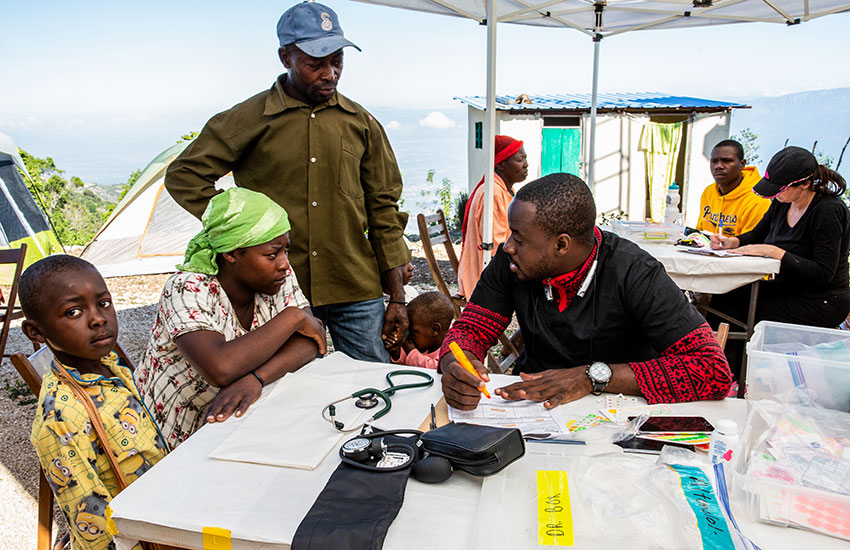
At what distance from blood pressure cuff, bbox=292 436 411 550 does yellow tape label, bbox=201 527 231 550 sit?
0.51 feet

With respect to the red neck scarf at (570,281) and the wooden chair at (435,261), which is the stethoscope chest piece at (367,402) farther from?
the wooden chair at (435,261)

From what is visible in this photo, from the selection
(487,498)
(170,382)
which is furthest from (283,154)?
(487,498)

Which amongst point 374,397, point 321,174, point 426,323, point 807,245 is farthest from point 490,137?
point 374,397

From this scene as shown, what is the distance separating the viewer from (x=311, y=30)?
7.75 ft

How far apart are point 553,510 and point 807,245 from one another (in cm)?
356

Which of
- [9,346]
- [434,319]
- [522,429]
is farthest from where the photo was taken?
[9,346]

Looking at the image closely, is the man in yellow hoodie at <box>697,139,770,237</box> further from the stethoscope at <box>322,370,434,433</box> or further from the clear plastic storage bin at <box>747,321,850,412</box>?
the stethoscope at <box>322,370,434,433</box>

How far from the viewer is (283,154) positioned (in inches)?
98.9

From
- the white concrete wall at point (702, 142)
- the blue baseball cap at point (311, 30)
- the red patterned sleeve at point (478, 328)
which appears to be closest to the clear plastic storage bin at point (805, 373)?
the red patterned sleeve at point (478, 328)

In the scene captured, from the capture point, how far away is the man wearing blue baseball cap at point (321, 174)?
96.8 inches

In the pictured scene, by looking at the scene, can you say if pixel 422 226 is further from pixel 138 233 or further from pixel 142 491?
pixel 138 233

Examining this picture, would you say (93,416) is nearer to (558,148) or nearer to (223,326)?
(223,326)

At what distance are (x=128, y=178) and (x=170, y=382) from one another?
33.5ft

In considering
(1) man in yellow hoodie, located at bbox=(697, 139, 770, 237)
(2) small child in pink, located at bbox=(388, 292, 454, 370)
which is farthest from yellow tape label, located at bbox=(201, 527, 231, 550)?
(1) man in yellow hoodie, located at bbox=(697, 139, 770, 237)
